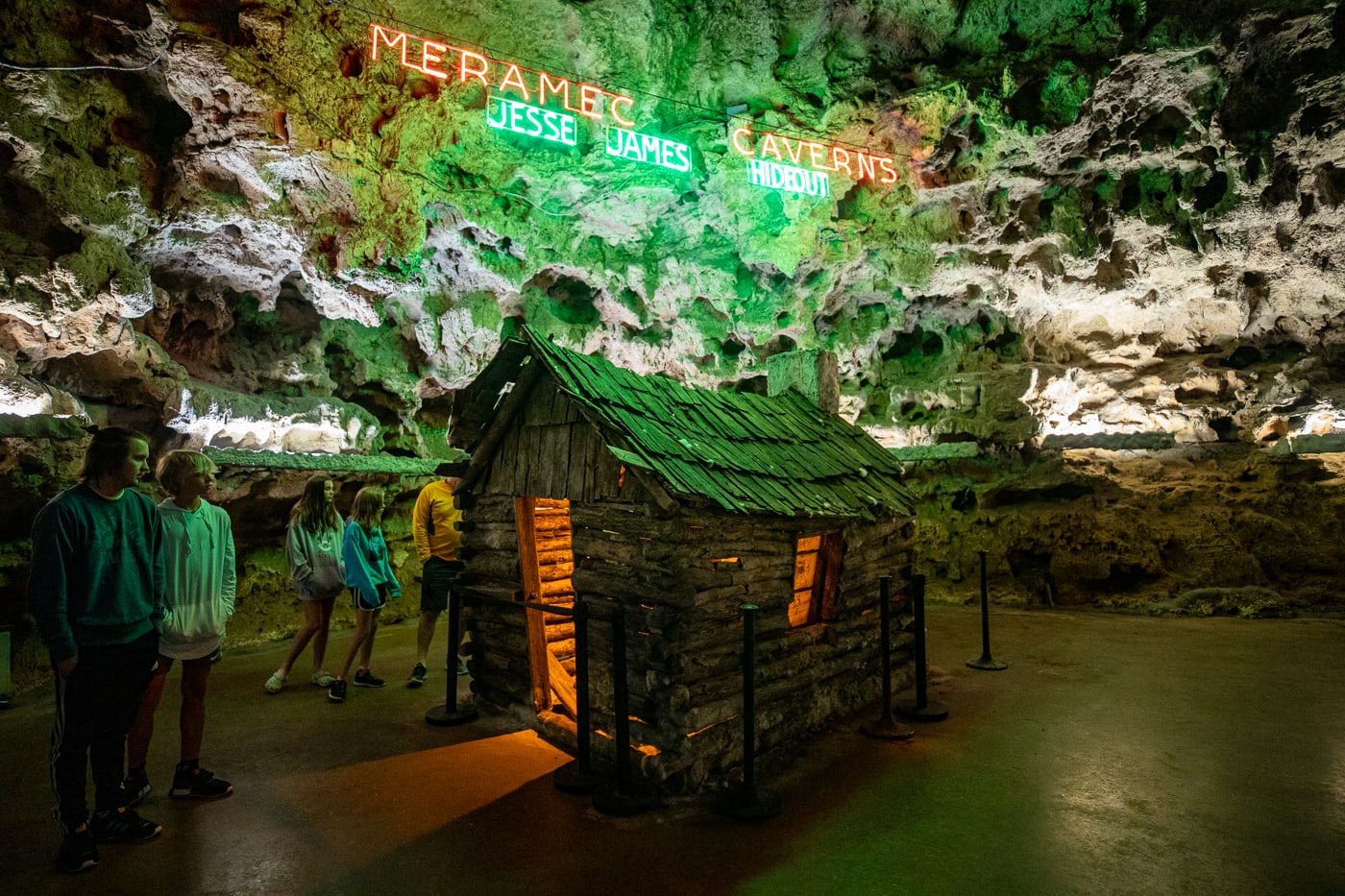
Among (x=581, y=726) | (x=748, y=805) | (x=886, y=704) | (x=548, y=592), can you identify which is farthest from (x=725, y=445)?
Answer: (x=748, y=805)

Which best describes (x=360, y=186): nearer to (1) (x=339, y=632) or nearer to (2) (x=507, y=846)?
(1) (x=339, y=632)

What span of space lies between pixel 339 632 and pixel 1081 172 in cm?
1653

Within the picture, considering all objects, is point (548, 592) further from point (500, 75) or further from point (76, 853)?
point (500, 75)

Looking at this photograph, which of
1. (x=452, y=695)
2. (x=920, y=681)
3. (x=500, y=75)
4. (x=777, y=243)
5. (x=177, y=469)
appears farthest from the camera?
(x=777, y=243)

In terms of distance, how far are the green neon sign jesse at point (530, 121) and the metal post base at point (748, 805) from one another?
1201cm

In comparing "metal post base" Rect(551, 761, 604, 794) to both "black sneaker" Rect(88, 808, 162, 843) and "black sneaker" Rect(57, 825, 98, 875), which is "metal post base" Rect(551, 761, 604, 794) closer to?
"black sneaker" Rect(88, 808, 162, 843)

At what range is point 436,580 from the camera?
7.75 m

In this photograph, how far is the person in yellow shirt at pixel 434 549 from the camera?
7.78 m

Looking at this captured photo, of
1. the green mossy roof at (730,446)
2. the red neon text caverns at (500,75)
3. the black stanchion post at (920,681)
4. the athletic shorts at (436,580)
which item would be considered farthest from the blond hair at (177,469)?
the red neon text caverns at (500,75)

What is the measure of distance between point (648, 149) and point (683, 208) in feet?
6.72

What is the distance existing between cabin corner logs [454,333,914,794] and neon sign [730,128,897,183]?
30.3 feet

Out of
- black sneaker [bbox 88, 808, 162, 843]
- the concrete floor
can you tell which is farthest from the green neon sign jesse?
black sneaker [bbox 88, 808, 162, 843]

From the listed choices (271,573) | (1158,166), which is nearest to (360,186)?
(271,573)

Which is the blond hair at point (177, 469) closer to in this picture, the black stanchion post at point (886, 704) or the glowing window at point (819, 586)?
the glowing window at point (819, 586)
